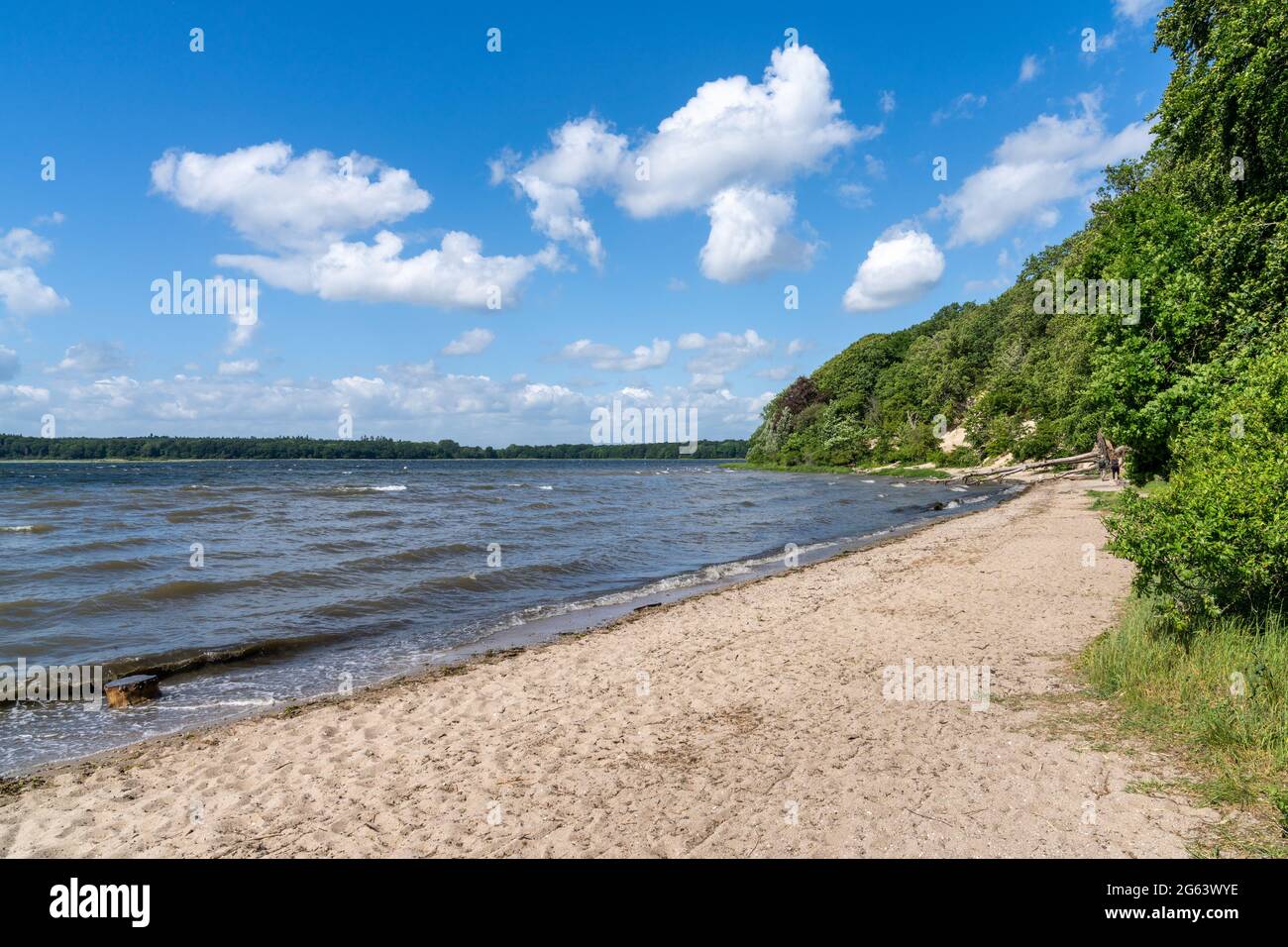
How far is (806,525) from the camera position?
103ft

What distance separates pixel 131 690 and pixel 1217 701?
13.1 meters

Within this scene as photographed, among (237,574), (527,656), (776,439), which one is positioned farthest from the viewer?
(776,439)

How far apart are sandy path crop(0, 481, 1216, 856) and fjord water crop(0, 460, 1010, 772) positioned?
2185 mm

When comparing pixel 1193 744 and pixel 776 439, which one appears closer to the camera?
pixel 1193 744

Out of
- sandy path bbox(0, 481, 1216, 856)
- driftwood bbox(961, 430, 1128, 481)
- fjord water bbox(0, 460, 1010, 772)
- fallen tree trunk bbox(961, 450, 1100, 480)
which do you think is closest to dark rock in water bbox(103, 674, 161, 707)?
fjord water bbox(0, 460, 1010, 772)

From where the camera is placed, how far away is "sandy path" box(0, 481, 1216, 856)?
5.00 m

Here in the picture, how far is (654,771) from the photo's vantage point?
6246 millimetres
